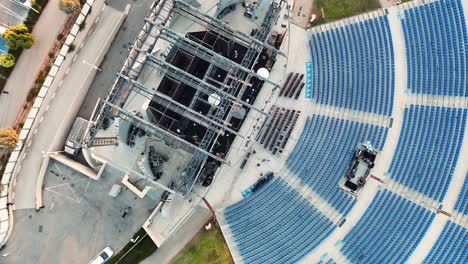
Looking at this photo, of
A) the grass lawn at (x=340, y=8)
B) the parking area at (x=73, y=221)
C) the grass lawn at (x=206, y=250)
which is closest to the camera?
the grass lawn at (x=206, y=250)

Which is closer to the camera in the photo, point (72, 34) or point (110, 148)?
point (110, 148)

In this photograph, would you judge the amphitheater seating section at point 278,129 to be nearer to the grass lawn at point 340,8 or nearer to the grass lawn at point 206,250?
the grass lawn at point 206,250

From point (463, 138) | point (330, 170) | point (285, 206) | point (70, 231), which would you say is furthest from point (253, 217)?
point (463, 138)

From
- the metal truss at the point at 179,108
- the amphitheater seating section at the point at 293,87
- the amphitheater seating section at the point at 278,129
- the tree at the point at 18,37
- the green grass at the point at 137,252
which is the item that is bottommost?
the green grass at the point at 137,252

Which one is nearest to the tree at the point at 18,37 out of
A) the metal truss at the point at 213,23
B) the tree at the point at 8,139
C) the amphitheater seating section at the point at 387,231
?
the tree at the point at 8,139

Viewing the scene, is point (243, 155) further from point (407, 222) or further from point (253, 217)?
point (407, 222)

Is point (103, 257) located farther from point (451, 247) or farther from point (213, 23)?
point (451, 247)

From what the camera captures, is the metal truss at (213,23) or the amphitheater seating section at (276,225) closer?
the metal truss at (213,23)

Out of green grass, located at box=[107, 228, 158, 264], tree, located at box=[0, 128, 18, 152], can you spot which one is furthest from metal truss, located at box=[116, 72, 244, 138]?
green grass, located at box=[107, 228, 158, 264]
